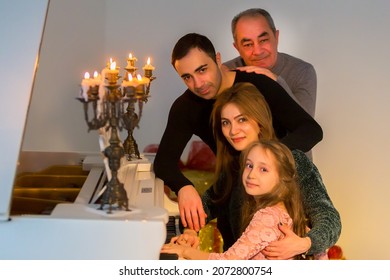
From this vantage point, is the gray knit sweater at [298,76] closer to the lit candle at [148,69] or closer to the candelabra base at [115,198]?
the lit candle at [148,69]

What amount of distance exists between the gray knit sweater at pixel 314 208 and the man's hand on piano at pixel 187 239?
100 mm

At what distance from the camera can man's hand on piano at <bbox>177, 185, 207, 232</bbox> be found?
5.16ft

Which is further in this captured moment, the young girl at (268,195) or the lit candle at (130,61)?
the lit candle at (130,61)

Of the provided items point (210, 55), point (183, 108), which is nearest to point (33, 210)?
point (183, 108)

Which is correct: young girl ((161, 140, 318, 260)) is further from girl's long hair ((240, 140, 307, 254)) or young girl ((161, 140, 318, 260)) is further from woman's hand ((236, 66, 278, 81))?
woman's hand ((236, 66, 278, 81))

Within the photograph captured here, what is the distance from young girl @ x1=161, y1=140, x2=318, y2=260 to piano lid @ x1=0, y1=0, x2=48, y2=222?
0.46 meters

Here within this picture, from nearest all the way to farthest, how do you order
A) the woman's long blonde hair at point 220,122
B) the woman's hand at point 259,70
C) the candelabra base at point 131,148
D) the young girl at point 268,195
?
the young girl at point 268,195
the woman's long blonde hair at point 220,122
the woman's hand at point 259,70
the candelabra base at point 131,148

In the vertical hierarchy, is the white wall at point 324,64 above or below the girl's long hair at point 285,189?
above

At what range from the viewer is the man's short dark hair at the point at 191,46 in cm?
158

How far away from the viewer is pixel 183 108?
5.57ft

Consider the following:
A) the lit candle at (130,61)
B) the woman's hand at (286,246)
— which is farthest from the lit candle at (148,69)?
the woman's hand at (286,246)

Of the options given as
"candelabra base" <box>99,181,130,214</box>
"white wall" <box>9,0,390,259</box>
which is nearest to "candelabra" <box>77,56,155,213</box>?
"candelabra base" <box>99,181,130,214</box>
